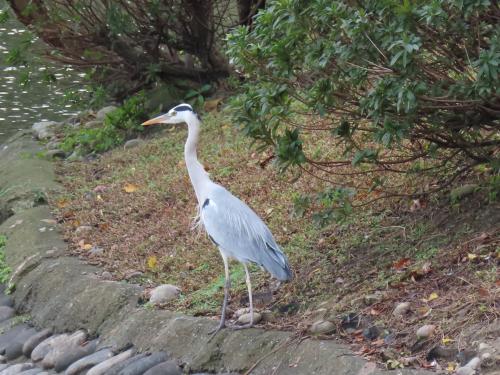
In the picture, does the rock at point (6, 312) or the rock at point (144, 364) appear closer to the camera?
the rock at point (144, 364)

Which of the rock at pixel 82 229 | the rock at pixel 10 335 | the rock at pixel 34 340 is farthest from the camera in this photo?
the rock at pixel 82 229

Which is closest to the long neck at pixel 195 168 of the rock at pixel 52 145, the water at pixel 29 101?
the rock at pixel 52 145

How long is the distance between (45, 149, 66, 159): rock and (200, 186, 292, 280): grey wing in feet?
17.1

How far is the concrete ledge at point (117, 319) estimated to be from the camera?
494 cm

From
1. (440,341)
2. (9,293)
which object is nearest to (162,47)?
(9,293)

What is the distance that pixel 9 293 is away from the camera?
25.0ft

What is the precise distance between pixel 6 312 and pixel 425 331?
13.1ft

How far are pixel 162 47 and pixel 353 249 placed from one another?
634 cm

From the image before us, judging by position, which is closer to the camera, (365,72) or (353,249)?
(365,72)

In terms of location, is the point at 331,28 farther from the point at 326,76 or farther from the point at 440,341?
the point at 440,341

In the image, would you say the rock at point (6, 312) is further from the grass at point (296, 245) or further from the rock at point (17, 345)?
the grass at point (296, 245)

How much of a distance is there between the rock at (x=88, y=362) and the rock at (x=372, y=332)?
1990mm

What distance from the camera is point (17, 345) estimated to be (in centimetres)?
688

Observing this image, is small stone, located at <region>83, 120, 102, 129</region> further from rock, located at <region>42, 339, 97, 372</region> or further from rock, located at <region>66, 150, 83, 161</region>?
rock, located at <region>42, 339, 97, 372</region>
